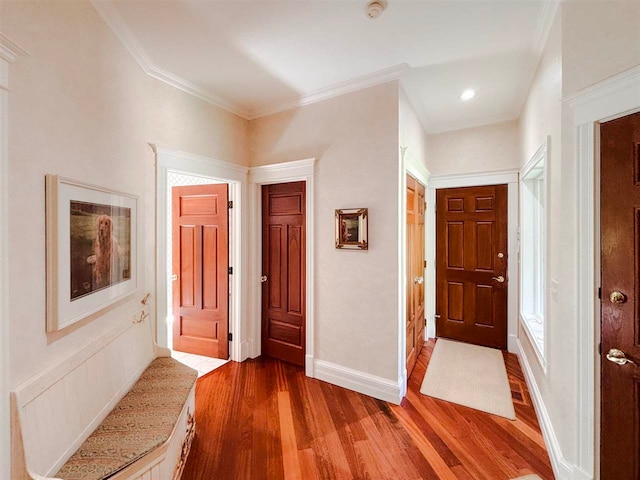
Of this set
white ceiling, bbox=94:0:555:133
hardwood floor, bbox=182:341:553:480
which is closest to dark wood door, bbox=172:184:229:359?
hardwood floor, bbox=182:341:553:480

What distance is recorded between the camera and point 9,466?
3.55 feet

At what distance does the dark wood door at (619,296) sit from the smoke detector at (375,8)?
137 cm

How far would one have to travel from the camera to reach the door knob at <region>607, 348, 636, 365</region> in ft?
4.57

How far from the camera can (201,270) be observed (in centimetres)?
340

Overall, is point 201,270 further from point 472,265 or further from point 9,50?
point 472,265

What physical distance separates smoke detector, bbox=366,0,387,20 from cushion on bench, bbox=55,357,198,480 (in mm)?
2631

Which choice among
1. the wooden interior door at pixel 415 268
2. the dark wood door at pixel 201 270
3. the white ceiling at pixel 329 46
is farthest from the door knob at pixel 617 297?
the dark wood door at pixel 201 270

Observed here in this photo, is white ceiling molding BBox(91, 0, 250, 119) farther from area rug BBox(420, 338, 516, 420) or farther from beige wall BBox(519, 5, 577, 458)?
area rug BBox(420, 338, 516, 420)

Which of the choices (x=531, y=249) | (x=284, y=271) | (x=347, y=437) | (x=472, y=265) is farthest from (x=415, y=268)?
(x=347, y=437)

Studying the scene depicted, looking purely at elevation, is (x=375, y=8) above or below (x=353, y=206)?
above

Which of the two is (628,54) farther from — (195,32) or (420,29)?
(195,32)

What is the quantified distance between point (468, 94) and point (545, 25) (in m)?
0.98

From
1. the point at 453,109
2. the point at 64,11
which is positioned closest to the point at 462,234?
the point at 453,109

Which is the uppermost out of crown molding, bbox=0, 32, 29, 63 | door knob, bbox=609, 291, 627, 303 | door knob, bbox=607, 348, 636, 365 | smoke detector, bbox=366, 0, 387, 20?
smoke detector, bbox=366, 0, 387, 20
